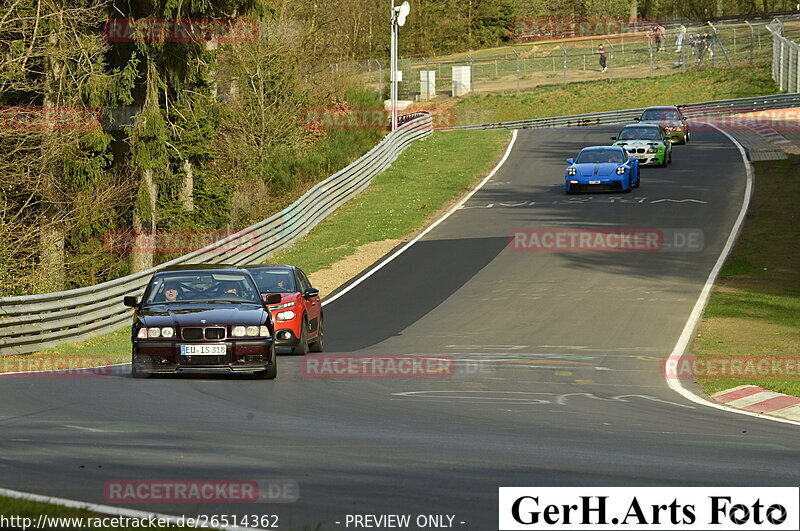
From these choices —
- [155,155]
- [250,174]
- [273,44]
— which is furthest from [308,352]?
[273,44]

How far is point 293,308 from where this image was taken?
716 inches

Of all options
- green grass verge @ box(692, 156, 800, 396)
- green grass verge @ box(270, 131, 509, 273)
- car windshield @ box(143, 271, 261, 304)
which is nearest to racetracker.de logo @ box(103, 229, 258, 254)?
green grass verge @ box(270, 131, 509, 273)

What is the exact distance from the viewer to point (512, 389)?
1443 cm

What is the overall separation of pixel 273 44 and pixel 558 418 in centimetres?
3943

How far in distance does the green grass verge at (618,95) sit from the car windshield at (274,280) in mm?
50304

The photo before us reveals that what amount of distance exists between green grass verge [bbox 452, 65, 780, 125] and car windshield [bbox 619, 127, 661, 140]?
76.6 ft

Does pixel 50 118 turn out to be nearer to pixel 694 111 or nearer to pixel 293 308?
pixel 293 308

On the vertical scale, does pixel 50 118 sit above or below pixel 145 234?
above

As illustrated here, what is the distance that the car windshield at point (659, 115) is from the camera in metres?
47.7

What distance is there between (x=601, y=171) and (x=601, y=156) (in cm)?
76

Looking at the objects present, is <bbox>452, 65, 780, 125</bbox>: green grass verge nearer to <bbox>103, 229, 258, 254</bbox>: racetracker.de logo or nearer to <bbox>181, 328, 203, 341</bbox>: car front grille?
<bbox>103, 229, 258, 254</bbox>: racetracker.de logo

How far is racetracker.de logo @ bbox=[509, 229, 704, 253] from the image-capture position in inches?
1230

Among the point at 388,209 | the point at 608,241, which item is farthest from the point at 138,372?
the point at 388,209

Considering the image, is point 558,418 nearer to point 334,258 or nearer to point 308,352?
point 308,352
